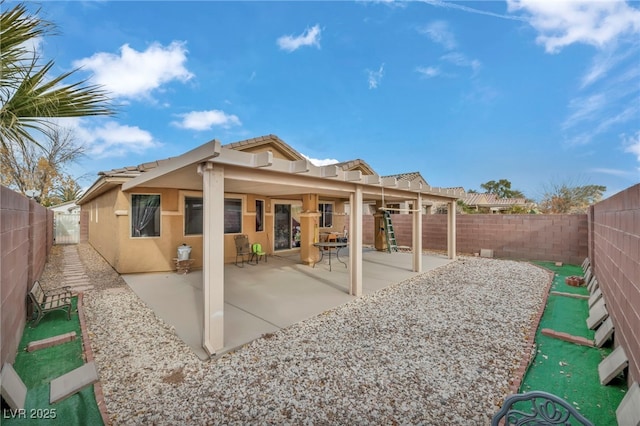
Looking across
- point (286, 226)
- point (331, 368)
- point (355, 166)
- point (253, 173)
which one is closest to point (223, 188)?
point (253, 173)

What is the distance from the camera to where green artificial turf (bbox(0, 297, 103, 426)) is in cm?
254

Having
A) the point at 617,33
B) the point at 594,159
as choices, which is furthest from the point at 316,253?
the point at 594,159

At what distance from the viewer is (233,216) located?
9742mm

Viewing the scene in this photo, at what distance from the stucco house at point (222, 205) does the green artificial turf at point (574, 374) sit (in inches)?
135

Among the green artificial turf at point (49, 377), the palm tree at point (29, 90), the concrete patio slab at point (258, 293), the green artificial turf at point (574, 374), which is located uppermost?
the palm tree at point (29, 90)

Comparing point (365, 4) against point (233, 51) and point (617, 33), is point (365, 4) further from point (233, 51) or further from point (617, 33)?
point (617, 33)

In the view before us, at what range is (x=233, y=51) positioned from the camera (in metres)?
11.4

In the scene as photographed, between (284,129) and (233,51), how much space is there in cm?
930

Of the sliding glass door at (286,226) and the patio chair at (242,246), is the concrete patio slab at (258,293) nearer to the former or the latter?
the patio chair at (242,246)

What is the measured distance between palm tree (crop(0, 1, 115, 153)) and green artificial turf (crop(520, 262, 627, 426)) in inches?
225

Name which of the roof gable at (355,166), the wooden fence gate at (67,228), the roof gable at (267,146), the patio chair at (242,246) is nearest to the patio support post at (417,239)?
the roof gable at (355,166)

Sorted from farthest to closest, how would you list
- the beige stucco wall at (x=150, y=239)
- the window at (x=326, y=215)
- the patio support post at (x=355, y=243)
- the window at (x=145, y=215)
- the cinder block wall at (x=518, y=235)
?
the window at (x=326, y=215)
the cinder block wall at (x=518, y=235)
the window at (x=145, y=215)
the beige stucco wall at (x=150, y=239)
the patio support post at (x=355, y=243)

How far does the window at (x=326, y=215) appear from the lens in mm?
13914

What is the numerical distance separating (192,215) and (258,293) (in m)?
4.14
